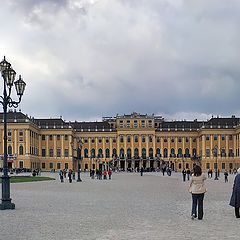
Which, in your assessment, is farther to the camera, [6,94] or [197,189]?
[6,94]

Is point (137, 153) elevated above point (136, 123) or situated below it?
below

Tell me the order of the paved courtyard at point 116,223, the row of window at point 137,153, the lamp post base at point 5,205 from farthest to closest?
the row of window at point 137,153, the lamp post base at point 5,205, the paved courtyard at point 116,223

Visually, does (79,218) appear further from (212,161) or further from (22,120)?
(212,161)

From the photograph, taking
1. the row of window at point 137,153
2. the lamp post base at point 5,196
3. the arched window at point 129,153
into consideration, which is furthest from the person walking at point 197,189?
the arched window at point 129,153

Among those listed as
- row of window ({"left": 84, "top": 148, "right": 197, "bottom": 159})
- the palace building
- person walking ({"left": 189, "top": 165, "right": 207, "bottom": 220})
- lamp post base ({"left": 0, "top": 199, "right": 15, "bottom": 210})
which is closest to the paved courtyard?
lamp post base ({"left": 0, "top": 199, "right": 15, "bottom": 210})

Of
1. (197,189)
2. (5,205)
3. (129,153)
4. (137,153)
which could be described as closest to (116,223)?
(197,189)

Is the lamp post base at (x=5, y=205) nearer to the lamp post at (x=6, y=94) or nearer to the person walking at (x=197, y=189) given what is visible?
the lamp post at (x=6, y=94)

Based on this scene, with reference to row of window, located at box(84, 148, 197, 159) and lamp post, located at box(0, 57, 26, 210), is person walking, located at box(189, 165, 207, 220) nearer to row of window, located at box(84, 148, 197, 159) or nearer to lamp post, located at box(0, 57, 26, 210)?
lamp post, located at box(0, 57, 26, 210)

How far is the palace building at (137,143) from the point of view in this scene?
140000 millimetres

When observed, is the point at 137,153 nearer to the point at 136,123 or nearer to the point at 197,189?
the point at 136,123

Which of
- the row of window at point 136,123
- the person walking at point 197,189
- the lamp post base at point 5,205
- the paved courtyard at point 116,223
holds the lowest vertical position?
the paved courtyard at point 116,223

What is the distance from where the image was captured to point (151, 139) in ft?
484

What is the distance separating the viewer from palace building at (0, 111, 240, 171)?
140 m

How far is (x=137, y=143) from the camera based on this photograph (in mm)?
147875
